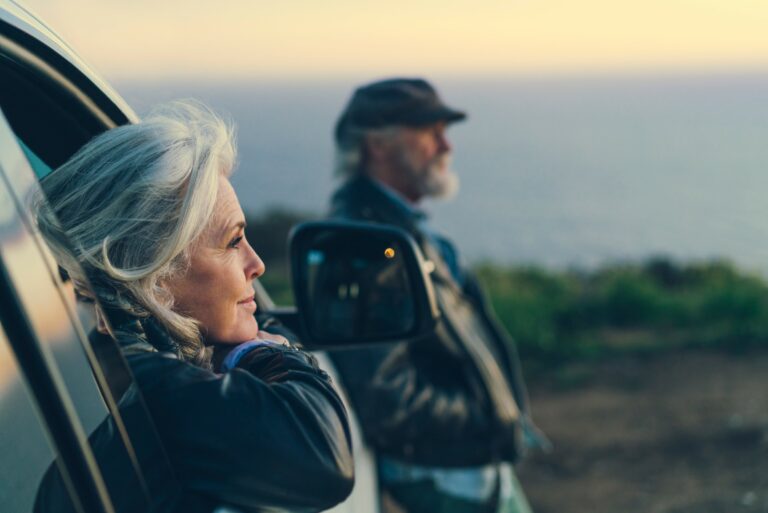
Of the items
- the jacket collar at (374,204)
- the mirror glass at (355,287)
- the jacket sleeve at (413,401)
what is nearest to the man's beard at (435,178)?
the jacket collar at (374,204)

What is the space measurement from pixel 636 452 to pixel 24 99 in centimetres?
515

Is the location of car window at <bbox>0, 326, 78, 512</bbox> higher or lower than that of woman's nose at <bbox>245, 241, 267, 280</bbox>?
lower

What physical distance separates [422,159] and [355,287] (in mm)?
1488

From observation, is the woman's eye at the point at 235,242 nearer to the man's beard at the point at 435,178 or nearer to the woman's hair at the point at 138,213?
the woman's hair at the point at 138,213

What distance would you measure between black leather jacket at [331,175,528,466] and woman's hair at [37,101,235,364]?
1919 millimetres

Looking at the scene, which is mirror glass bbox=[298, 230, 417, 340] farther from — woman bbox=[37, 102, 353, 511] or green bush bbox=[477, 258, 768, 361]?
green bush bbox=[477, 258, 768, 361]

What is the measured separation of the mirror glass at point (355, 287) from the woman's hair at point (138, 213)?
1.92 ft

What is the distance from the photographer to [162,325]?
90 centimetres

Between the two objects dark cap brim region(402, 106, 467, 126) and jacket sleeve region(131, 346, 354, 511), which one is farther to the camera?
dark cap brim region(402, 106, 467, 126)

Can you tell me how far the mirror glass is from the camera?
5.36ft

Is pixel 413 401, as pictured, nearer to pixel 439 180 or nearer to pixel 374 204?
pixel 374 204

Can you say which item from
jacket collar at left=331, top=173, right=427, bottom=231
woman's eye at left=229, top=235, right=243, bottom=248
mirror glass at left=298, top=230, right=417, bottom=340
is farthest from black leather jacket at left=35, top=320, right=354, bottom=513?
jacket collar at left=331, top=173, right=427, bottom=231

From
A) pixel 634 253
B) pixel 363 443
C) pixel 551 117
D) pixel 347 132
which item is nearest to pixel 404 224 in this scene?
pixel 347 132

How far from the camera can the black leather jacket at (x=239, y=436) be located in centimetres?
88
